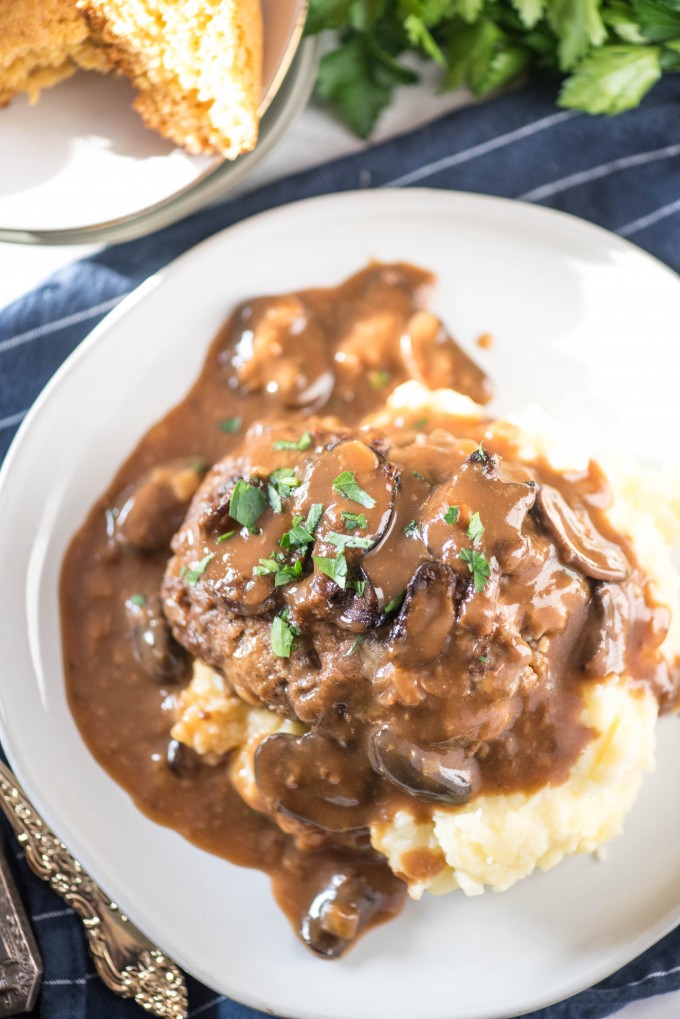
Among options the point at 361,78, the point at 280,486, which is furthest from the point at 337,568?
the point at 361,78

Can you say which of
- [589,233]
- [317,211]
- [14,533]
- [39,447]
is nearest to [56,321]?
[39,447]

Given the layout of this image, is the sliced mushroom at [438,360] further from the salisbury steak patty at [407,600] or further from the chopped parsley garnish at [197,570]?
the chopped parsley garnish at [197,570]

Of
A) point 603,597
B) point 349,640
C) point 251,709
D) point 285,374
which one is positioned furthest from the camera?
point 285,374

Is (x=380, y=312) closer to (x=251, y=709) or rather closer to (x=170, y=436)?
(x=170, y=436)

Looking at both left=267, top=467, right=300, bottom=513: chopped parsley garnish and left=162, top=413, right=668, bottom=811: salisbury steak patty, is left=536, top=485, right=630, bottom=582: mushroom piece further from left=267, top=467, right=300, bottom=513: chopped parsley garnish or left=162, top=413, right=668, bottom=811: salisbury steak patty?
left=267, top=467, right=300, bottom=513: chopped parsley garnish

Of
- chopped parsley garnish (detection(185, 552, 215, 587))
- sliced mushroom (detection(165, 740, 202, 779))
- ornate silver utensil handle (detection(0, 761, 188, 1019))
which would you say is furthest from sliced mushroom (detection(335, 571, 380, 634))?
ornate silver utensil handle (detection(0, 761, 188, 1019))

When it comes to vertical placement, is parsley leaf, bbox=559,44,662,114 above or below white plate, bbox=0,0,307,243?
below
